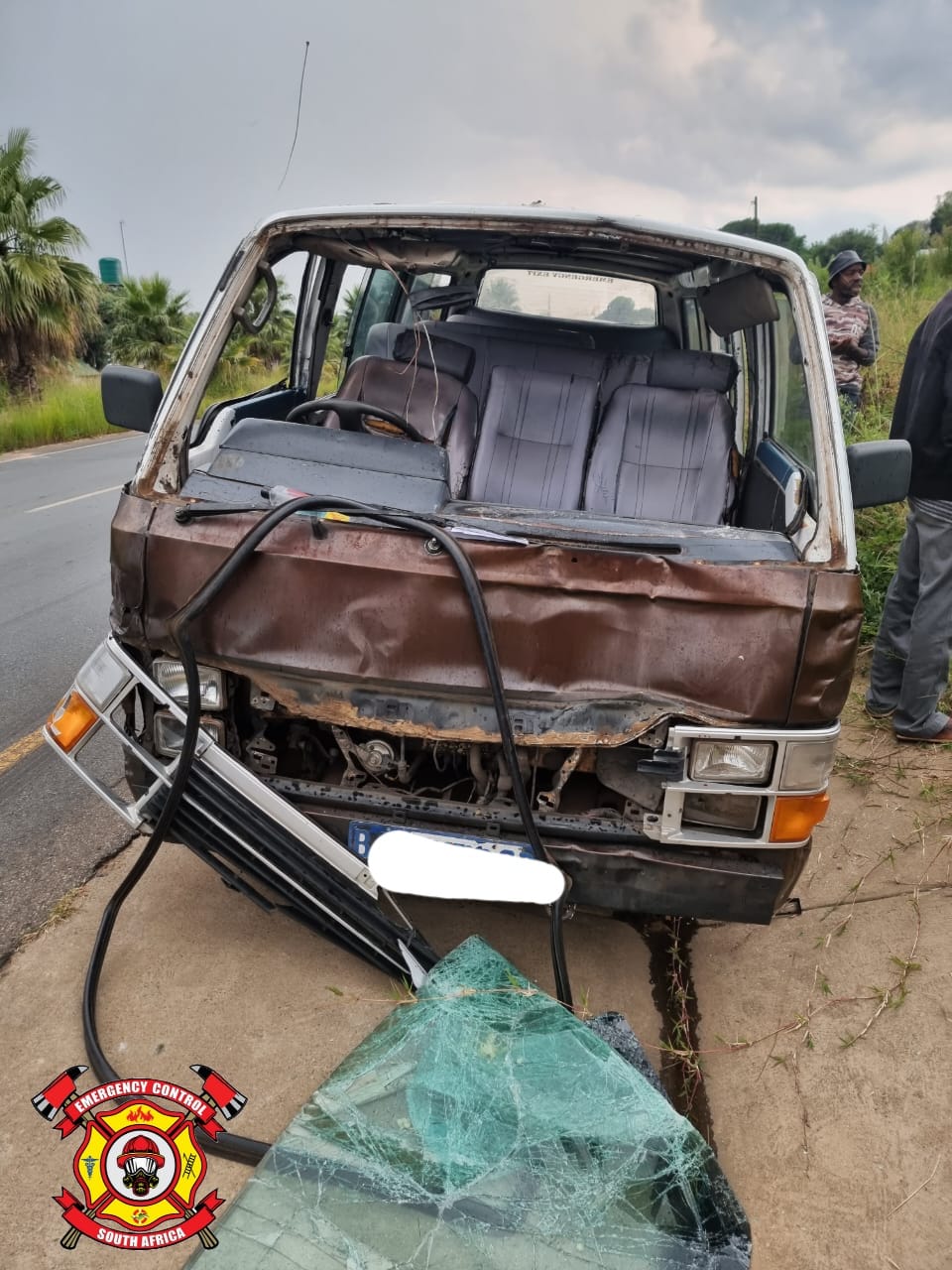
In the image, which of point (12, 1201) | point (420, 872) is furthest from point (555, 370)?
point (12, 1201)

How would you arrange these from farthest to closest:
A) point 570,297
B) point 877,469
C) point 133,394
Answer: point 570,297
point 133,394
point 877,469

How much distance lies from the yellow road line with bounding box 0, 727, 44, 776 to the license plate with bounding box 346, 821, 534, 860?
1.95m

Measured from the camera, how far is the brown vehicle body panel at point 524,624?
6.92 ft

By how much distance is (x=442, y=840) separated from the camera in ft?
7.39

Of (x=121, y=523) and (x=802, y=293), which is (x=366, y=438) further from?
(x=802, y=293)

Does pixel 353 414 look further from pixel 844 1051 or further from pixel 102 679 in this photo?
pixel 844 1051

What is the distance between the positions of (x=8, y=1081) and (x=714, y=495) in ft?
9.27

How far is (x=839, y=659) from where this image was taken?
212 cm

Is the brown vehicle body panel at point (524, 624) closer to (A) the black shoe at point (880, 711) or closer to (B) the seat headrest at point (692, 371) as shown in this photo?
(B) the seat headrest at point (692, 371)

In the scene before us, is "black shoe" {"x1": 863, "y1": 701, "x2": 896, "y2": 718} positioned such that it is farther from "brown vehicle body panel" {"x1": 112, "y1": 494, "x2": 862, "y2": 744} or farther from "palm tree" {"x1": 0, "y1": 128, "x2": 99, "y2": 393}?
"palm tree" {"x1": 0, "y1": 128, "x2": 99, "y2": 393}

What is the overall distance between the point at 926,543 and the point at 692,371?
123cm

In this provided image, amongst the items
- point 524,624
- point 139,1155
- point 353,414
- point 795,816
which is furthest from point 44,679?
point 795,816

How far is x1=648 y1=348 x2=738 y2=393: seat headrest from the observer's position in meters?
3.79

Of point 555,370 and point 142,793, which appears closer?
point 142,793
